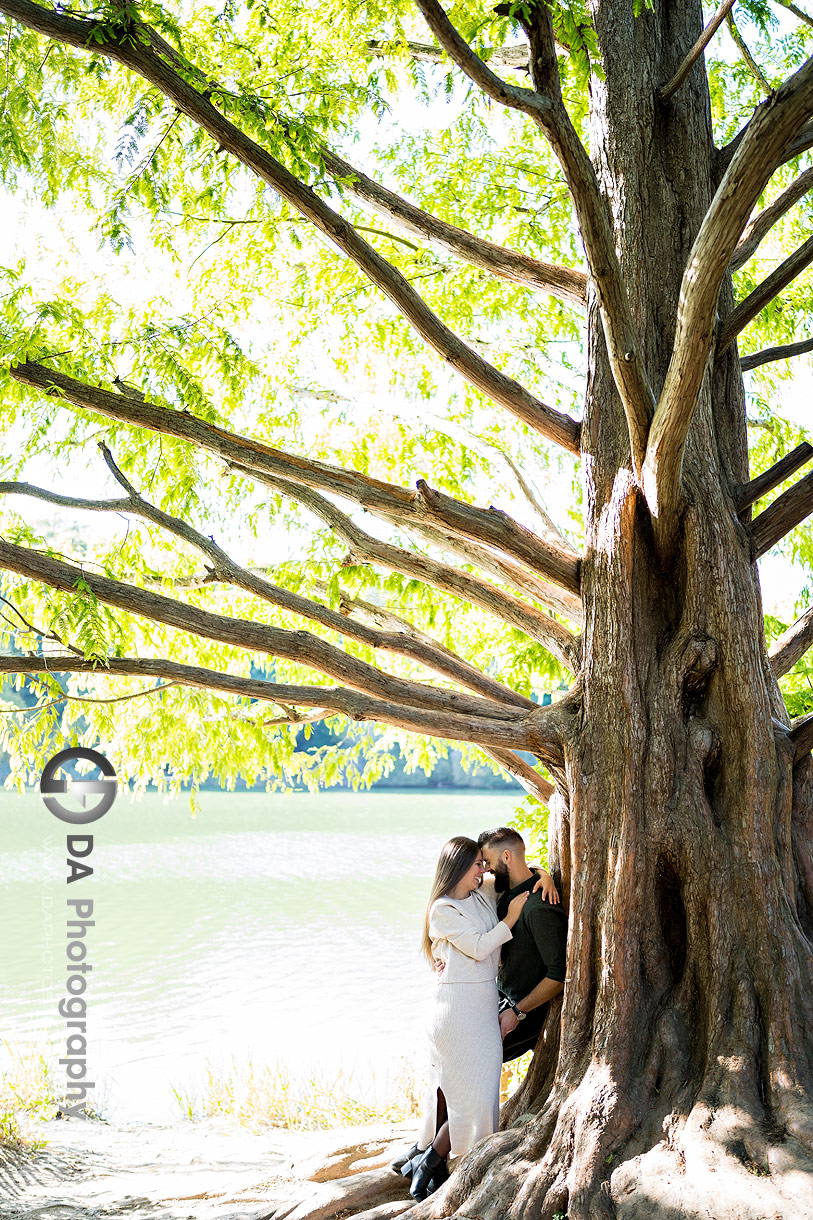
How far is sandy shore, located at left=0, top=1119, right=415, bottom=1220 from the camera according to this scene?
14.3 feet

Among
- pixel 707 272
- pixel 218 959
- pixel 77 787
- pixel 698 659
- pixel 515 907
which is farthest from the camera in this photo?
pixel 218 959

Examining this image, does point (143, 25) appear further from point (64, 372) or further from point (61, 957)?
point (61, 957)

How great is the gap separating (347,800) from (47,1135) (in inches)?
2229

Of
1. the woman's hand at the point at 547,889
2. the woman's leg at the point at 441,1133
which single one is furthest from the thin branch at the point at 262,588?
the woman's leg at the point at 441,1133

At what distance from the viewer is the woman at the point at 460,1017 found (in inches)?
146

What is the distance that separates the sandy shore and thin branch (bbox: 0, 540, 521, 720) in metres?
2.04

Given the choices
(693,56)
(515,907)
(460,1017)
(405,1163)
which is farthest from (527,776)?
(693,56)

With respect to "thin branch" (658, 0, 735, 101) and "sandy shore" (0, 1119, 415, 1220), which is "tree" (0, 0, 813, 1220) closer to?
"thin branch" (658, 0, 735, 101)

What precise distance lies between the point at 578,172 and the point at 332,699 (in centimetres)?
199

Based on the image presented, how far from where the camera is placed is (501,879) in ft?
13.6

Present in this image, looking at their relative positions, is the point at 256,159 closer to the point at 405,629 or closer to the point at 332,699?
the point at 332,699

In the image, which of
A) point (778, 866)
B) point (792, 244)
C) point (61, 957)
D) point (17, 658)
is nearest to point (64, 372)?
point (17, 658)

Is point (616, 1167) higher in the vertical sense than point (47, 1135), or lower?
higher

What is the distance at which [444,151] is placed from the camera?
6.17 m
